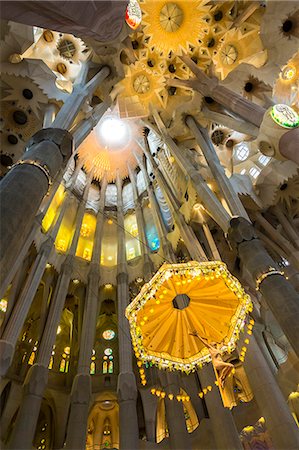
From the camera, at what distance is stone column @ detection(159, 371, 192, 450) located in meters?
10.4

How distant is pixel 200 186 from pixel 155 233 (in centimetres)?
659

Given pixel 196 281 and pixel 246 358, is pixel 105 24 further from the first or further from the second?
pixel 246 358

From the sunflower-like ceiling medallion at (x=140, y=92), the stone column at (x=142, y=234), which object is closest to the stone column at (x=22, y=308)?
the stone column at (x=142, y=234)

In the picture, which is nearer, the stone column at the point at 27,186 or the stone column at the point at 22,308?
the stone column at the point at 27,186

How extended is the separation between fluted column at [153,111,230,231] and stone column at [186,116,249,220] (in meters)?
0.40

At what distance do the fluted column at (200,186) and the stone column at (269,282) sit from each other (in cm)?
91

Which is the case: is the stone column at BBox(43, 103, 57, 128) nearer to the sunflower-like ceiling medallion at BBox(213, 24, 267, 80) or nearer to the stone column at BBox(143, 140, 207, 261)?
the stone column at BBox(143, 140, 207, 261)

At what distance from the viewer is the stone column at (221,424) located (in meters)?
9.58

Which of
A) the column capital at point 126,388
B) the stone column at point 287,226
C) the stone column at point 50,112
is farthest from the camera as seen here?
the stone column at point 287,226

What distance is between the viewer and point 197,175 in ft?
46.6

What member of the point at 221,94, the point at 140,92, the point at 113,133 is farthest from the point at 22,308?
the point at 113,133

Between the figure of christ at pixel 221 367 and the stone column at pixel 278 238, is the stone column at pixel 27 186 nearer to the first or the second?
the figure of christ at pixel 221 367

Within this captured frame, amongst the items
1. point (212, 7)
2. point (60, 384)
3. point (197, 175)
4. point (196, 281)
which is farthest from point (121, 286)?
point (212, 7)

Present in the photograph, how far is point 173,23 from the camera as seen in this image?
608 inches
